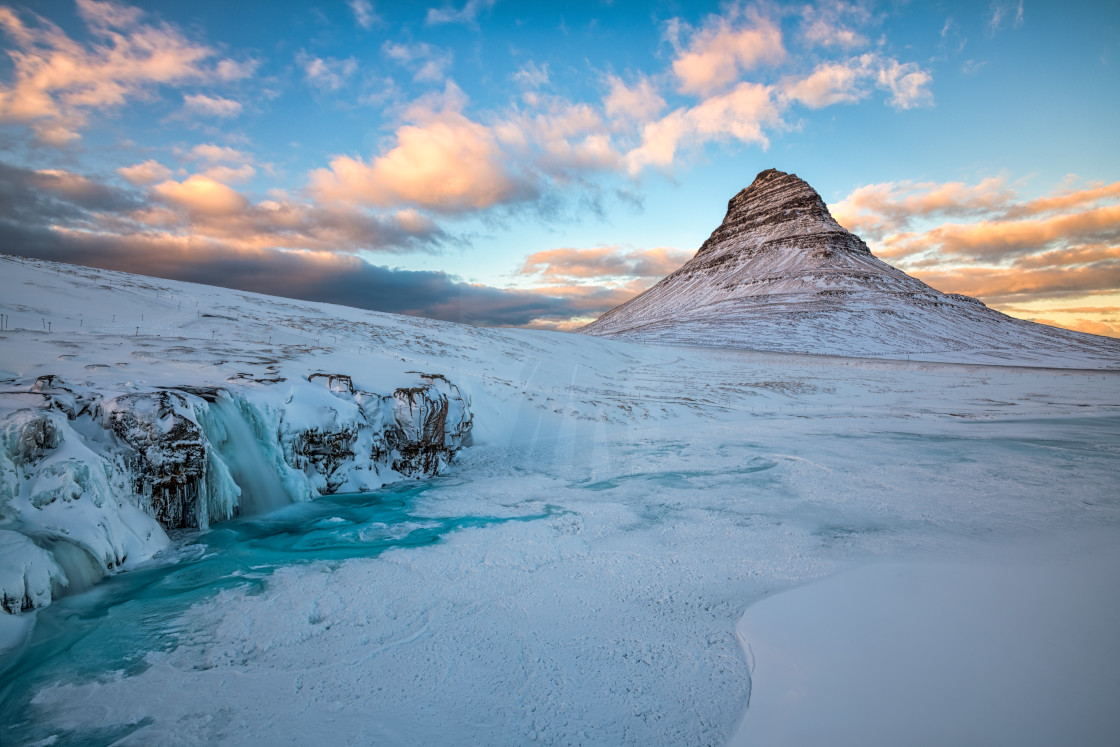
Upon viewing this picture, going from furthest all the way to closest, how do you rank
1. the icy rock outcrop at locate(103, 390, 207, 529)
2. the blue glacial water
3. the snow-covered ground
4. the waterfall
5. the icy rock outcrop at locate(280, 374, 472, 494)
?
the icy rock outcrop at locate(280, 374, 472, 494), the waterfall, the icy rock outcrop at locate(103, 390, 207, 529), the blue glacial water, the snow-covered ground

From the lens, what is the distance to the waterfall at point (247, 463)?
7.14 metres

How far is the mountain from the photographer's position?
55312 millimetres

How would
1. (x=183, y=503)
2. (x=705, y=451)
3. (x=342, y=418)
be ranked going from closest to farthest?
1. (x=183, y=503)
2. (x=342, y=418)
3. (x=705, y=451)

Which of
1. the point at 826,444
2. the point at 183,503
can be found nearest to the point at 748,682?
the point at 183,503

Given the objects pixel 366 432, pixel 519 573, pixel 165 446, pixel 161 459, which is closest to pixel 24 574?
pixel 161 459

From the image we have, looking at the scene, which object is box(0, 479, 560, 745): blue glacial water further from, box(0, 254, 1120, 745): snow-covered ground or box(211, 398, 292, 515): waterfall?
box(211, 398, 292, 515): waterfall

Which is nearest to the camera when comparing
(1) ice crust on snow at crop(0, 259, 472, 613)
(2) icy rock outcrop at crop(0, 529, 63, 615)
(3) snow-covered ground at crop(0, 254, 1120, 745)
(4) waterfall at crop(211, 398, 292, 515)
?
(3) snow-covered ground at crop(0, 254, 1120, 745)

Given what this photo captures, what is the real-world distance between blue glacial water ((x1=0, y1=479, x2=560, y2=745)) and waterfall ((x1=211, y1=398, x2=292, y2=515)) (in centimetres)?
29

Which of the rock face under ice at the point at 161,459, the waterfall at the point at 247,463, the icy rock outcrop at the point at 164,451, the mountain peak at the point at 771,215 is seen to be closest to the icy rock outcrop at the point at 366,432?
the rock face under ice at the point at 161,459

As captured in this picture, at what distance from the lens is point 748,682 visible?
11.6 ft

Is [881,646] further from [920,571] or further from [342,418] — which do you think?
[342,418]

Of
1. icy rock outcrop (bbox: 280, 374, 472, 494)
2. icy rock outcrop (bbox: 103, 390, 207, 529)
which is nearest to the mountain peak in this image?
icy rock outcrop (bbox: 280, 374, 472, 494)

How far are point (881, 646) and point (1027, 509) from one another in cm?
544

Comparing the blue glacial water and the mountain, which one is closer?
the blue glacial water
